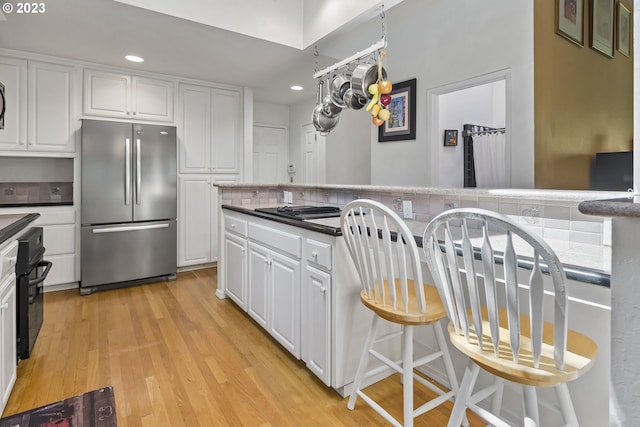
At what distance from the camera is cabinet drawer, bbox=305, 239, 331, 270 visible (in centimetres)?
174

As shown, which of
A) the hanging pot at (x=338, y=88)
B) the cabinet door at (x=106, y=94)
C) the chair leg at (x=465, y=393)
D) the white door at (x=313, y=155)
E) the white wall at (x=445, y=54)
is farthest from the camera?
the white door at (x=313, y=155)

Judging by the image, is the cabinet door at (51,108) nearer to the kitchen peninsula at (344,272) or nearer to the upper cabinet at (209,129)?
the upper cabinet at (209,129)

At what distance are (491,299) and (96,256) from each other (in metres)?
3.69

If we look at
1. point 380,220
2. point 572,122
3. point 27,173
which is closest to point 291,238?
point 380,220

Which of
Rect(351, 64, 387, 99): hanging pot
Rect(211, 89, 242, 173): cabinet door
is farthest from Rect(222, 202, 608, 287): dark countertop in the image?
Rect(211, 89, 242, 173): cabinet door

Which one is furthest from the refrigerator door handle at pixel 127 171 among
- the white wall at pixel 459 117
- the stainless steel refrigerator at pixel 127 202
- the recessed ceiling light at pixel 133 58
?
the white wall at pixel 459 117

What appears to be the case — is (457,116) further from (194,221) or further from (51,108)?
(51,108)

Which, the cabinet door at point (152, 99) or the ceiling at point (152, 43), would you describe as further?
the cabinet door at point (152, 99)

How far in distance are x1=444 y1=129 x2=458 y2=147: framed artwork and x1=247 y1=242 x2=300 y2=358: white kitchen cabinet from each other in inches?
62.9

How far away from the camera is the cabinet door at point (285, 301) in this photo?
202 centimetres

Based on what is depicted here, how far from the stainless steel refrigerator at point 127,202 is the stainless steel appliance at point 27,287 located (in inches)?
50.6

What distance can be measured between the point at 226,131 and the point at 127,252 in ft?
6.20

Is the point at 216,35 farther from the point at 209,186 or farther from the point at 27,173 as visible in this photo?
the point at 27,173

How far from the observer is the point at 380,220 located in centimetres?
206
